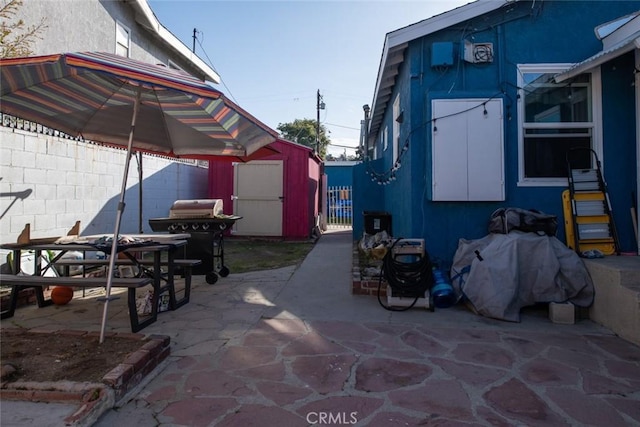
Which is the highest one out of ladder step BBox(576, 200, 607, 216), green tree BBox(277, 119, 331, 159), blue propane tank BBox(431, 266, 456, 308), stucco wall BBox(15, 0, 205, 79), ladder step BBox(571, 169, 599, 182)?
green tree BBox(277, 119, 331, 159)

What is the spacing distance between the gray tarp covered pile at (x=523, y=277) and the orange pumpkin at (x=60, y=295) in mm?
4442

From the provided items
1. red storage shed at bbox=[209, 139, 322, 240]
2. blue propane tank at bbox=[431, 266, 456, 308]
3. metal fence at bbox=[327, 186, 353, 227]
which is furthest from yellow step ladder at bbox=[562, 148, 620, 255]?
metal fence at bbox=[327, 186, 353, 227]

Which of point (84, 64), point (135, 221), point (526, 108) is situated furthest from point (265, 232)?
point (84, 64)

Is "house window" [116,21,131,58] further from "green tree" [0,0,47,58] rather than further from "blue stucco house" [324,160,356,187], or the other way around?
"blue stucco house" [324,160,356,187]

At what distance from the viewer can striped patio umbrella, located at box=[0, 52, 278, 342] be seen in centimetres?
280

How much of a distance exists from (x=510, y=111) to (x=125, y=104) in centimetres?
464

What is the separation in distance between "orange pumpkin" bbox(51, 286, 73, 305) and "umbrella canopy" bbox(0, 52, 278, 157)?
6.15 feet

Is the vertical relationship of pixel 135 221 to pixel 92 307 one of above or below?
above

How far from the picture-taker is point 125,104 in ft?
14.2

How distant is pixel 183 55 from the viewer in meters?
12.7

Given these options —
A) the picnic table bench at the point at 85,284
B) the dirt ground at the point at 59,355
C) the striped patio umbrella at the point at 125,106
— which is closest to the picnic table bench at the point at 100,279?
the picnic table bench at the point at 85,284

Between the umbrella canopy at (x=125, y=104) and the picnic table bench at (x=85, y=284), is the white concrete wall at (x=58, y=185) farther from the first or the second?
the picnic table bench at (x=85, y=284)

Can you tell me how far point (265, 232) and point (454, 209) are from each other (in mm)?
6362

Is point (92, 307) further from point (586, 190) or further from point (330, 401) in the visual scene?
point (586, 190)
